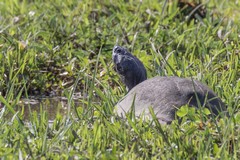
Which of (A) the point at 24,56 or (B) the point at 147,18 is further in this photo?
(B) the point at 147,18

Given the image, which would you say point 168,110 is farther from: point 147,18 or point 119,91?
point 147,18

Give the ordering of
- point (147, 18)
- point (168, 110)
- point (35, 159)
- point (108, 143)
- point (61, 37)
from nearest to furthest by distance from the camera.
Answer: point (35, 159), point (108, 143), point (168, 110), point (61, 37), point (147, 18)

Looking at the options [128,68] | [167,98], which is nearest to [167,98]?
[167,98]

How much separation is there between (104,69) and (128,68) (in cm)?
53

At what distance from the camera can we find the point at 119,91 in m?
4.22

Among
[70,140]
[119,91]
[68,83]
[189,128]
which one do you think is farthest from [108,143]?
[68,83]

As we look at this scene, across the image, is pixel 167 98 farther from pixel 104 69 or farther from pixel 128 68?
pixel 104 69

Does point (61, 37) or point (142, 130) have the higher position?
point (142, 130)

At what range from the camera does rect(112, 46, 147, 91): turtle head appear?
4.01 metres

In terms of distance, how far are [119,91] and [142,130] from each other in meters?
1.04

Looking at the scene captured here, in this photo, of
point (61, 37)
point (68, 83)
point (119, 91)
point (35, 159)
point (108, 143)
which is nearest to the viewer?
point (35, 159)

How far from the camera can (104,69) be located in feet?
14.8

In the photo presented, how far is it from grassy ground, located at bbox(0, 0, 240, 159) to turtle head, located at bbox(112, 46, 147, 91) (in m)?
0.11

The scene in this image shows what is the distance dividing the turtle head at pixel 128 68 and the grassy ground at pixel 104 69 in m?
0.11
